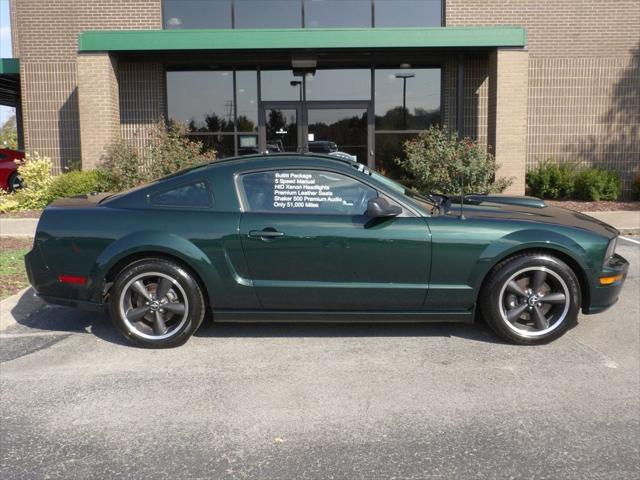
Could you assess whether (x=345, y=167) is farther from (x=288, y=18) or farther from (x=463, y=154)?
(x=288, y=18)

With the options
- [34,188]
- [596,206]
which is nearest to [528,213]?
[596,206]

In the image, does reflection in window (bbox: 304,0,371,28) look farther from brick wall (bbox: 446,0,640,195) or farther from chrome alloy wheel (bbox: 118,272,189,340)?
chrome alloy wheel (bbox: 118,272,189,340)

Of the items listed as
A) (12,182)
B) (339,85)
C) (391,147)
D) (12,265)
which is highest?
(339,85)

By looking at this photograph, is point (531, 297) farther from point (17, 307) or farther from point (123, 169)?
point (123, 169)

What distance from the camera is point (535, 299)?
15.1 feet

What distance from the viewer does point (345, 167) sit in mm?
4738

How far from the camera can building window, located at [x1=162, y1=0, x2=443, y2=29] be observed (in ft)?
47.0

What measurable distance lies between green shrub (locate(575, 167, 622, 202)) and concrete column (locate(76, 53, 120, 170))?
10.9 m

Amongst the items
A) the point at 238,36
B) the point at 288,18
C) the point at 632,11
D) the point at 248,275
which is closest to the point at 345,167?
the point at 248,275

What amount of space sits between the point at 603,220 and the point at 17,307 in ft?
33.5

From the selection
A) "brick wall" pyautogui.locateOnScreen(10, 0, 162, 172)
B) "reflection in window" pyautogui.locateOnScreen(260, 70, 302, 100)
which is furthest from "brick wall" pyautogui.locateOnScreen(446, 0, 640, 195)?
"brick wall" pyautogui.locateOnScreen(10, 0, 162, 172)

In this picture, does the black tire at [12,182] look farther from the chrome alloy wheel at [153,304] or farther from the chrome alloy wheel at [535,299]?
the chrome alloy wheel at [535,299]

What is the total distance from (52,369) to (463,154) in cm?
1004

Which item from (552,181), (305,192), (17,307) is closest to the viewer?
(305,192)
